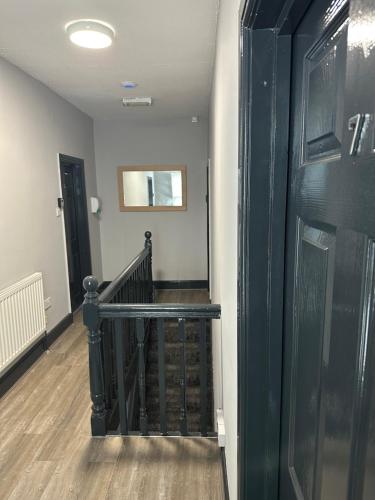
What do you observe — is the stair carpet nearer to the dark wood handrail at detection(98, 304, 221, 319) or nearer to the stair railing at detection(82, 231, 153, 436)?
the stair railing at detection(82, 231, 153, 436)

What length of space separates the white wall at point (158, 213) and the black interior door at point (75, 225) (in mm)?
704

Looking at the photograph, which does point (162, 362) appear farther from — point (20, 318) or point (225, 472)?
point (20, 318)

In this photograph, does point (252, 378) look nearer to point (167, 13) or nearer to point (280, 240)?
point (280, 240)

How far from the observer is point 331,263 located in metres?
0.57

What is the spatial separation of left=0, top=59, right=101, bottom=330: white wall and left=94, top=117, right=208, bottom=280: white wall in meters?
1.02

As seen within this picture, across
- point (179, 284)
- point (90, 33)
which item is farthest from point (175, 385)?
point (90, 33)

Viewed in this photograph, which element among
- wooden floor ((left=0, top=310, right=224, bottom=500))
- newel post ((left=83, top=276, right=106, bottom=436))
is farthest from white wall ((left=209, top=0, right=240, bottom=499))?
newel post ((left=83, top=276, right=106, bottom=436))

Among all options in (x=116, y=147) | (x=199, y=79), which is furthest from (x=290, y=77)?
(x=116, y=147)

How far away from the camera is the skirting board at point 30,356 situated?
2.57 m

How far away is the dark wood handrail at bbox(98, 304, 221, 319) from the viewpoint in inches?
70.9

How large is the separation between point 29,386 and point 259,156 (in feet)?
9.04

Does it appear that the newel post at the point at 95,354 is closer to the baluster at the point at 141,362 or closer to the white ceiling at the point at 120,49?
the baluster at the point at 141,362

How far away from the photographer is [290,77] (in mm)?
797

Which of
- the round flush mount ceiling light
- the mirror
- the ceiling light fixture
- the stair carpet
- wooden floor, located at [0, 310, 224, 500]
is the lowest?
the stair carpet
